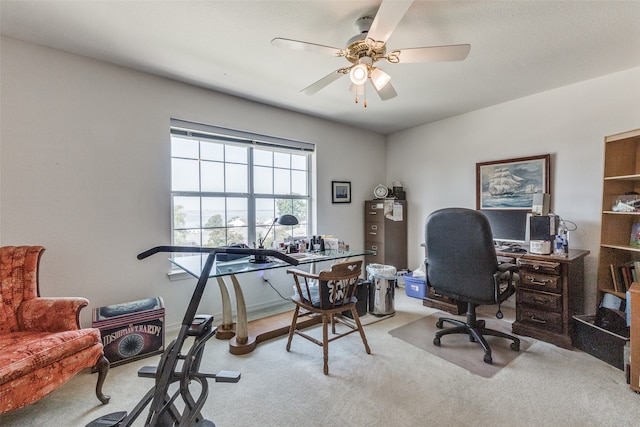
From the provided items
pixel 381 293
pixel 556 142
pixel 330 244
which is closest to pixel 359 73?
pixel 330 244

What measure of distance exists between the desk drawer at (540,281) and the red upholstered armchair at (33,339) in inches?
130

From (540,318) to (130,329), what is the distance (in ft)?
11.1

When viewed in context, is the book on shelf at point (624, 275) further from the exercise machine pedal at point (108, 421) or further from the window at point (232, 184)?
the exercise machine pedal at point (108, 421)

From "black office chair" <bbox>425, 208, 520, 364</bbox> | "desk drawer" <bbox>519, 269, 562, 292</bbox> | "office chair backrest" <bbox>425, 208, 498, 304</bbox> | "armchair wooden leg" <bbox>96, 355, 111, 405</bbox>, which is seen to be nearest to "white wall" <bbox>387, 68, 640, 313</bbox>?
"desk drawer" <bbox>519, 269, 562, 292</bbox>

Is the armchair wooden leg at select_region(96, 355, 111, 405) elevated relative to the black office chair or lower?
lower

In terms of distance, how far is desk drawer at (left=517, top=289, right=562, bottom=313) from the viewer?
242cm

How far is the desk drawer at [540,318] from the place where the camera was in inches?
95.0

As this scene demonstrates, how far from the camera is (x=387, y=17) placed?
4.80 feet

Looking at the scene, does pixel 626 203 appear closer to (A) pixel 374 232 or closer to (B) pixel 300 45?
(A) pixel 374 232

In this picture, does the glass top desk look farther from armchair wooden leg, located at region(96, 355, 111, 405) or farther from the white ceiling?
the white ceiling

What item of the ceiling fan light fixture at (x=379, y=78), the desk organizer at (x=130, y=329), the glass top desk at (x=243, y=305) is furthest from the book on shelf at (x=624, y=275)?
the desk organizer at (x=130, y=329)

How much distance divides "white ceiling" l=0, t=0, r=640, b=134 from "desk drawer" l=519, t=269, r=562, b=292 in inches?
71.9

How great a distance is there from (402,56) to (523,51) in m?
1.19

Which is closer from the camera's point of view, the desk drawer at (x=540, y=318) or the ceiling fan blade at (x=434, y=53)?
the ceiling fan blade at (x=434, y=53)
